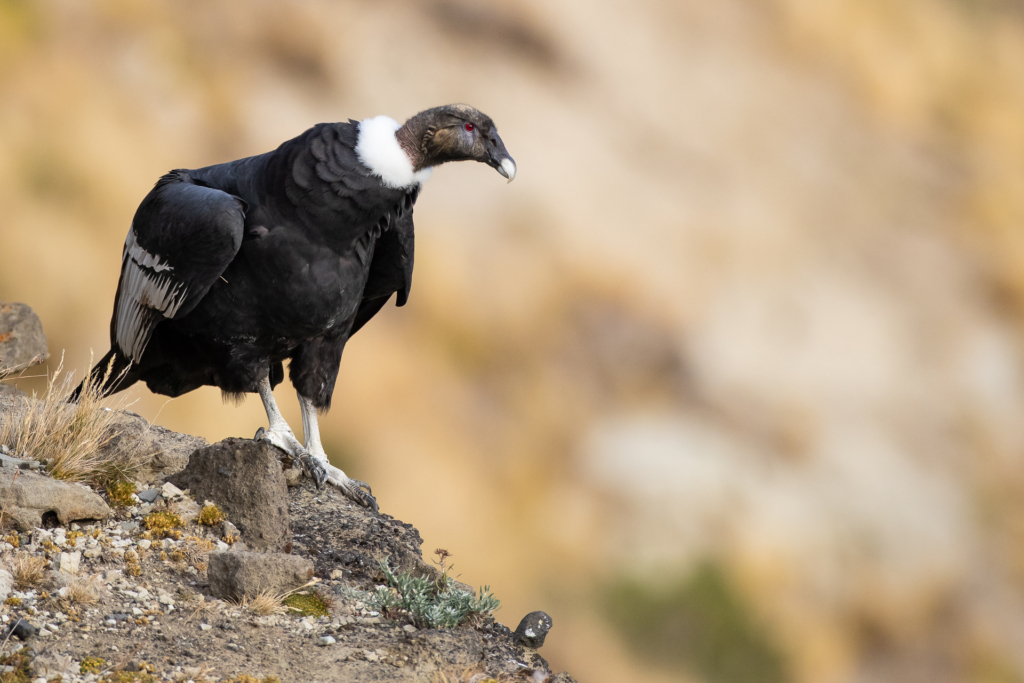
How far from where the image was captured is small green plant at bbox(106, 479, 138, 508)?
5.61 m

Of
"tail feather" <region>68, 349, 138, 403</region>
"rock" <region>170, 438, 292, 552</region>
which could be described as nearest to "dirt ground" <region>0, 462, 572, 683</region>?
"rock" <region>170, 438, 292, 552</region>

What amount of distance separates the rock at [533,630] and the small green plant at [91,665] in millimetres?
2144

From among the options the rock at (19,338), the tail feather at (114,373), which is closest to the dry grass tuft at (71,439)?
the tail feather at (114,373)

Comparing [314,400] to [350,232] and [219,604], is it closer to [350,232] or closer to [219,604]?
[350,232]

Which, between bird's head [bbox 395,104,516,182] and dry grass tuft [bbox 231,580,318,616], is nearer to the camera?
dry grass tuft [bbox 231,580,318,616]

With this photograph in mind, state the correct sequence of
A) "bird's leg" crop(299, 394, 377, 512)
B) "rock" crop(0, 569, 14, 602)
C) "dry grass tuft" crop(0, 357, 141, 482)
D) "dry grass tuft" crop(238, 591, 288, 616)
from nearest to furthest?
"rock" crop(0, 569, 14, 602) < "dry grass tuft" crop(238, 591, 288, 616) < "dry grass tuft" crop(0, 357, 141, 482) < "bird's leg" crop(299, 394, 377, 512)

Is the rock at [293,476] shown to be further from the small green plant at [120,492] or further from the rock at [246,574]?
the rock at [246,574]

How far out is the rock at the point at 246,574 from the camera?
4.97 metres

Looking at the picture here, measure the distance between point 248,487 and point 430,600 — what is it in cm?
118

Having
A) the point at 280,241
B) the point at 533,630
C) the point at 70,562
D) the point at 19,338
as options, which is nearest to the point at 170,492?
the point at 70,562

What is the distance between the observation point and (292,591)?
5152 millimetres

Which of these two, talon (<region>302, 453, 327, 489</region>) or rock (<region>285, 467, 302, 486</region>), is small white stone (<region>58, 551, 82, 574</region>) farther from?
talon (<region>302, 453, 327, 489</region>)

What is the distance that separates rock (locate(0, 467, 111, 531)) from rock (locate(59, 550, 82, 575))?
0.96ft

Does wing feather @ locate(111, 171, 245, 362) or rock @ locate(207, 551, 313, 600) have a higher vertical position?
wing feather @ locate(111, 171, 245, 362)
